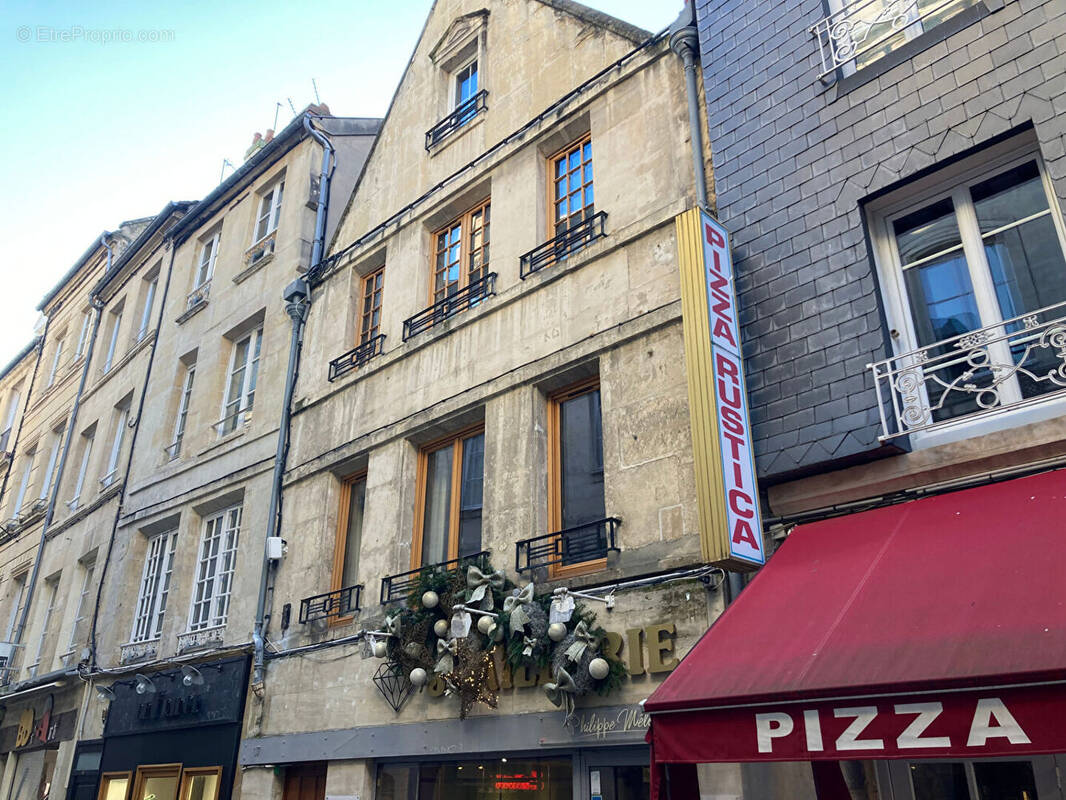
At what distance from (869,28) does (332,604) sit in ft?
24.2

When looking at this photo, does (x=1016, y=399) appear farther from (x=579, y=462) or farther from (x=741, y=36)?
(x=741, y=36)

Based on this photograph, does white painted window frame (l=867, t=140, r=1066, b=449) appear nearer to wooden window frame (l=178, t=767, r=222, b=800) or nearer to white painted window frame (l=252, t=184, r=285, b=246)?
wooden window frame (l=178, t=767, r=222, b=800)

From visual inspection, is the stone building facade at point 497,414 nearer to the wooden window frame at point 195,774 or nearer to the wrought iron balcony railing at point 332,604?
the wrought iron balcony railing at point 332,604

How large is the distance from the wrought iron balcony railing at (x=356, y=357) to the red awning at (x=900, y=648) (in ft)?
20.0

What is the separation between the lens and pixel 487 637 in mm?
6977

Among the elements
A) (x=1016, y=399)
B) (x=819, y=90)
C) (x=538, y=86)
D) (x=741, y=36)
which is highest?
(x=538, y=86)

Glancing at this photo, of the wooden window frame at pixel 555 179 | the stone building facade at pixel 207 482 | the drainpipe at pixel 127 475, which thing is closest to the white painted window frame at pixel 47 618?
the drainpipe at pixel 127 475

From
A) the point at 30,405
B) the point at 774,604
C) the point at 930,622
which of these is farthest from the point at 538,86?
the point at 30,405

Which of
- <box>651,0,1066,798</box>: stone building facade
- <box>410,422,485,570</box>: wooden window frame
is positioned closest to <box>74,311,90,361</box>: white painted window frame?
<box>410,422,485,570</box>: wooden window frame

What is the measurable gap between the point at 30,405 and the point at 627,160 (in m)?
18.9

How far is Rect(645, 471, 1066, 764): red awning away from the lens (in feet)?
11.4

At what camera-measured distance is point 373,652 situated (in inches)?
310

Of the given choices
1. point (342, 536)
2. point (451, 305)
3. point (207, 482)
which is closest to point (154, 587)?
point (207, 482)

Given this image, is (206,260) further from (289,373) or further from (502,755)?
(502,755)
